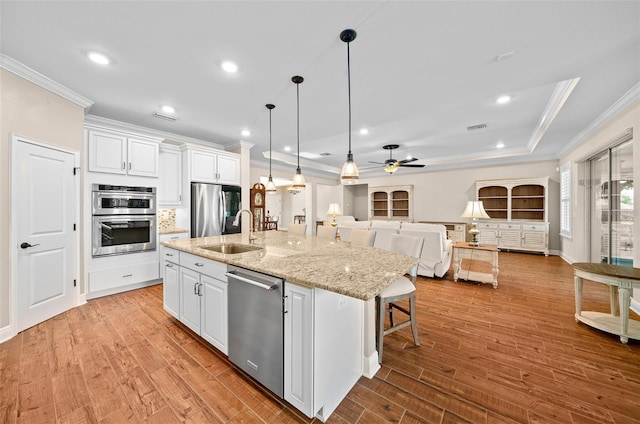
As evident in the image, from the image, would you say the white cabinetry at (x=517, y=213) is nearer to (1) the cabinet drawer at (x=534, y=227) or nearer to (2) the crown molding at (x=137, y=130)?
(1) the cabinet drawer at (x=534, y=227)

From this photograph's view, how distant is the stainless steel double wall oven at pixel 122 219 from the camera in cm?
331

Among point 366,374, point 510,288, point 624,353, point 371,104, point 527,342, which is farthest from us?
point 510,288

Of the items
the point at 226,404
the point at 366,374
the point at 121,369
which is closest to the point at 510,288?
the point at 366,374

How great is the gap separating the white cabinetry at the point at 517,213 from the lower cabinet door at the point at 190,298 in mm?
7487

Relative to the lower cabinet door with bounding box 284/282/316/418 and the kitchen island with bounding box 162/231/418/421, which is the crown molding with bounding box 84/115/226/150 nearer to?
the kitchen island with bounding box 162/231/418/421

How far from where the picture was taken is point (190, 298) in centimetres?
233

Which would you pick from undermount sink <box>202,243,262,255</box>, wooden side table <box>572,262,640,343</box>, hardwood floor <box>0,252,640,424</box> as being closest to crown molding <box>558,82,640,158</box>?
wooden side table <box>572,262,640,343</box>

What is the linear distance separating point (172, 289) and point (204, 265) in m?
0.82

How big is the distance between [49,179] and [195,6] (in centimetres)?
268

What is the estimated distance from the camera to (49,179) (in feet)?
9.01

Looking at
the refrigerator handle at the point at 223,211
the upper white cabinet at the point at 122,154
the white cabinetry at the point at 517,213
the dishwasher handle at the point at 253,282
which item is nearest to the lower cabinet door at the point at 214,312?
the dishwasher handle at the point at 253,282

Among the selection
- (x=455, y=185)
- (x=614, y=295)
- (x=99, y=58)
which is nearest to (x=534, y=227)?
(x=455, y=185)

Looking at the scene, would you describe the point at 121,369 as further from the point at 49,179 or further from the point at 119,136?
the point at 119,136

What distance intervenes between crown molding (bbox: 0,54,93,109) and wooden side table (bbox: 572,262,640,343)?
232 inches
